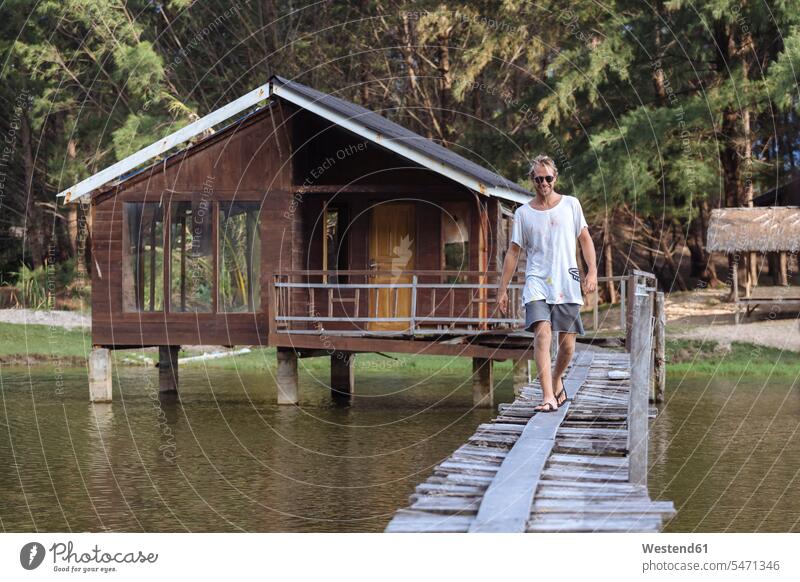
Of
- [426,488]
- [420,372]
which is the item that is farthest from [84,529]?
[420,372]

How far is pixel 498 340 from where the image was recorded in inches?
892

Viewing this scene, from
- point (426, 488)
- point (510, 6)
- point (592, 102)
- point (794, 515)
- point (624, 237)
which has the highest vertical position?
point (510, 6)

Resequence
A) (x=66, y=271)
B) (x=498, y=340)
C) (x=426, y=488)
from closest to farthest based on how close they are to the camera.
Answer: (x=426, y=488) < (x=498, y=340) < (x=66, y=271)

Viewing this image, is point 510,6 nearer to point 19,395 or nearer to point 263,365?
point 263,365

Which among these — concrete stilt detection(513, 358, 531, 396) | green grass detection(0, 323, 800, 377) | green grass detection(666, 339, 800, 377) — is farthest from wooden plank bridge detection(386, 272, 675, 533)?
green grass detection(0, 323, 800, 377)

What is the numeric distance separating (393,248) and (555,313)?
13.6 m

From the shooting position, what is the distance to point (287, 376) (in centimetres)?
2400

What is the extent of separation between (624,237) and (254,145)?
87.0 ft

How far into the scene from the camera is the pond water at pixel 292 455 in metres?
13.5

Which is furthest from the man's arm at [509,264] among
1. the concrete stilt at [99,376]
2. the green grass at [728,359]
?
the green grass at [728,359]

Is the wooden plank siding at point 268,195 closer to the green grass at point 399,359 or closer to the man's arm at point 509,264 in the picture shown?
the green grass at point 399,359

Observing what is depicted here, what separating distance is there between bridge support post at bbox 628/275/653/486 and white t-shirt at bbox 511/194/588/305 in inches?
61.8
